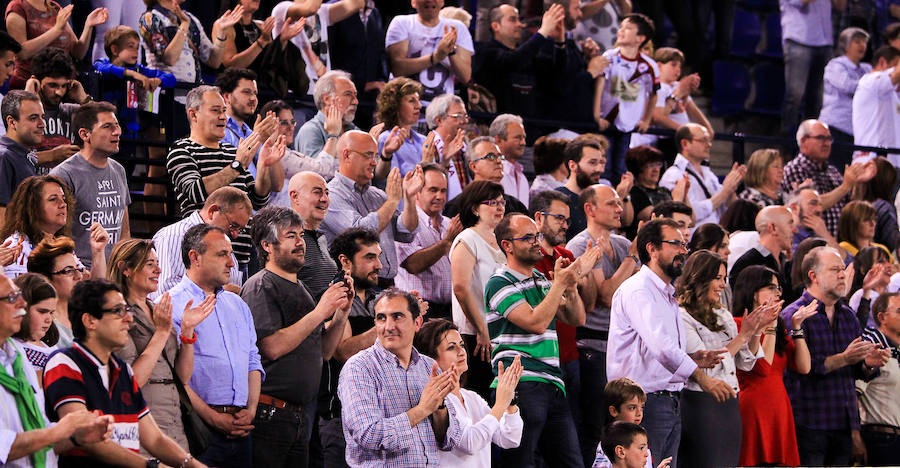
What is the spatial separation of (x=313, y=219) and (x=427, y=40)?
3.30 m

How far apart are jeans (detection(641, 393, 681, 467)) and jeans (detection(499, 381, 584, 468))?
406 mm

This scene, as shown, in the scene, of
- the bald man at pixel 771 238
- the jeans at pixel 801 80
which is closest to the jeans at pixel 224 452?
the bald man at pixel 771 238

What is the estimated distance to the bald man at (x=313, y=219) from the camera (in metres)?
6.83

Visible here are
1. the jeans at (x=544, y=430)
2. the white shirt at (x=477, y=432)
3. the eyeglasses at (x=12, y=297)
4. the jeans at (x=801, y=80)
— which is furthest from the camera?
the jeans at (x=801, y=80)

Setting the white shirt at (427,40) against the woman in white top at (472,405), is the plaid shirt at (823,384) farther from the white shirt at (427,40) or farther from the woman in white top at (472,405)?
the white shirt at (427,40)

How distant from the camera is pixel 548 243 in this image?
305 inches

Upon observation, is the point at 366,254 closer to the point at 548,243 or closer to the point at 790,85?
the point at 548,243

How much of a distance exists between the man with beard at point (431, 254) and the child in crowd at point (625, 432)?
1211 millimetres

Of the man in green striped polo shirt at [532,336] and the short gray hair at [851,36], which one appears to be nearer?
the man in green striped polo shirt at [532,336]

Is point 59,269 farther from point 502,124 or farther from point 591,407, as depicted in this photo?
point 502,124

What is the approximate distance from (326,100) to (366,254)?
6.56ft

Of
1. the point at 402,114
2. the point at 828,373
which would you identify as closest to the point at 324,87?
the point at 402,114

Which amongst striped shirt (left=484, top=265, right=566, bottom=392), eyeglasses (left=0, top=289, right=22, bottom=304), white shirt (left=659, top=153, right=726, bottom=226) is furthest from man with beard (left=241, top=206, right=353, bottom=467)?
white shirt (left=659, top=153, right=726, bottom=226)

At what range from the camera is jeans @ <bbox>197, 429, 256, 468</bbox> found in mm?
5840
